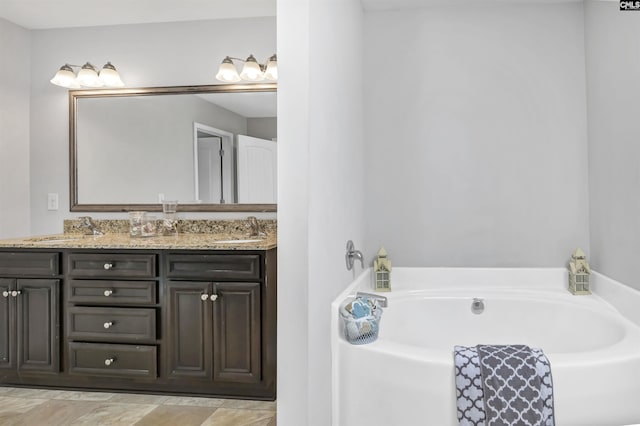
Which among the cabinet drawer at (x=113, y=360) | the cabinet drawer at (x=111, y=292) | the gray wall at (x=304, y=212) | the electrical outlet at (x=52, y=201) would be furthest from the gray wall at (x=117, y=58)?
the gray wall at (x=304, y=212)

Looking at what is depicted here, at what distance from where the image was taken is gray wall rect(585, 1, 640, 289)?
2033mm

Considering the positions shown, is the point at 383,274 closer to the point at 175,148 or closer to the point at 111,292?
the point at 111,292

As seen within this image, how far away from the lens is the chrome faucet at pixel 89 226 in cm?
342

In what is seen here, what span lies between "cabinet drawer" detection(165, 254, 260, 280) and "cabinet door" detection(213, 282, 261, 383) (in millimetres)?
55

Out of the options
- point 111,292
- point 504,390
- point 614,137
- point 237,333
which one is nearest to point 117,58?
point 111,292

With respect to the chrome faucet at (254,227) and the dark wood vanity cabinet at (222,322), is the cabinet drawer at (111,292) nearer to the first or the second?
the dark wood vanity cabinet at (222,322)

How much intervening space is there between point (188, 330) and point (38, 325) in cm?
90

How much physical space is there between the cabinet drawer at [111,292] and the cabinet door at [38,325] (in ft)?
0.39

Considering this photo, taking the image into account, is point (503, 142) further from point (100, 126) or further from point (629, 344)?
point (100, 126)

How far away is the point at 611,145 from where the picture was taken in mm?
2289

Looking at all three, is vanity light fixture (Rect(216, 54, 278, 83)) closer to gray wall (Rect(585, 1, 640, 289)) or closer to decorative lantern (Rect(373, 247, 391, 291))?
decorative lantern (Rect(373, 247, 391, 291))

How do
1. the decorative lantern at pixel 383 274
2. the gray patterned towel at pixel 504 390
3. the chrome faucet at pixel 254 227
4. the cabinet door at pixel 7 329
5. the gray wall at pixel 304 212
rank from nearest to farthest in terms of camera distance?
the gray patterned towel at pixel 504 390 → the gray wall at pixel 304 212 → the decorative lantern at pixel 383 274 → the cabinet door at pixel 7 329 → the chrome faucet at pixel 254 227

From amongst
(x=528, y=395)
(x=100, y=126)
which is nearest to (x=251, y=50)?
(x=100, y=126)

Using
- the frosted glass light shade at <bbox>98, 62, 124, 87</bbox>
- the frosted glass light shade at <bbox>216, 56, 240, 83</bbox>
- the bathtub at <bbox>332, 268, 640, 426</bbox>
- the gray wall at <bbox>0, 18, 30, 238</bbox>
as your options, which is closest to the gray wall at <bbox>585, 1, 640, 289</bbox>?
the bathtub at <bbox>332, 268, 640, 426</bbox>
